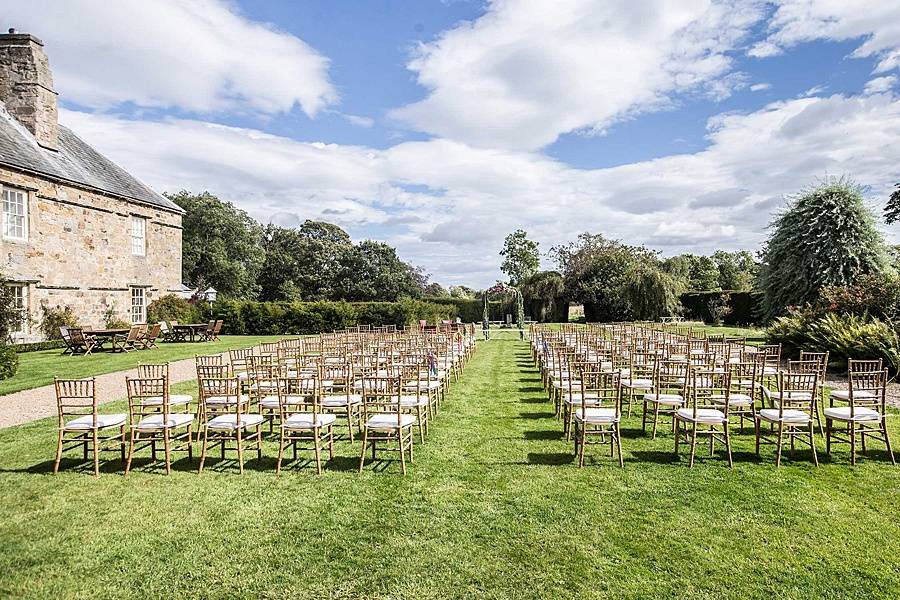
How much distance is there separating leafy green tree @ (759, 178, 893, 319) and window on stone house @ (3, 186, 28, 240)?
27.6 m

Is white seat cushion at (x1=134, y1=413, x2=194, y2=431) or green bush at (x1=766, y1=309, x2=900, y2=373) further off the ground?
green bush at (x1=766, y1=309, x2=900, y2=373)

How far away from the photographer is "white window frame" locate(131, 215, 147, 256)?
26.2 m

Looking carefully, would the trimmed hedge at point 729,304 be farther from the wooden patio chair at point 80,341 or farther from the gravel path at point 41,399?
the wooden patio chair at point 80,341

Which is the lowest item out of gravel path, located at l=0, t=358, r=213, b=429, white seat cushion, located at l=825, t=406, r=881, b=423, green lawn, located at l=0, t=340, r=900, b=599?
green lawn, located at l=0, t=340, r=900, b=599

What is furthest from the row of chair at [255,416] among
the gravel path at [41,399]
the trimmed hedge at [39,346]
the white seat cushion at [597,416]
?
the trimmed hedge at [39,346]

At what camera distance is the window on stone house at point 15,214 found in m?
19.4

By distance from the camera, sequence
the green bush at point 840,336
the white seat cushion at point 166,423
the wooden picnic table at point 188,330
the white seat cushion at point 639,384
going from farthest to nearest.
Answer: the wooden picnic table at point 188,330 → the green bush at point 840,336 → the white seat cushion at point 639,384 → the white seat cushion at point 166,423

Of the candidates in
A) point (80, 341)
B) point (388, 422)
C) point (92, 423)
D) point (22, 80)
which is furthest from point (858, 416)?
point (22, 80)

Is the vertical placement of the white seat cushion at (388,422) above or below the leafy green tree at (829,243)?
below

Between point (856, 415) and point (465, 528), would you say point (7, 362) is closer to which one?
Result: point (465, 528)

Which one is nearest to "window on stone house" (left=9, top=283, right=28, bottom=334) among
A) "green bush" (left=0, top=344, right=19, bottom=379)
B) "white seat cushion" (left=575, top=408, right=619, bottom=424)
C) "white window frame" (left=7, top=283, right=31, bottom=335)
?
"white window frame" (left=7, top=283, right=31, bottom=335)

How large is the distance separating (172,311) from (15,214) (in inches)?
339

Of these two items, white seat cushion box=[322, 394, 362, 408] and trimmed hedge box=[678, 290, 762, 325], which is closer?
white seat cushion box=[322, 394, 362, 408]

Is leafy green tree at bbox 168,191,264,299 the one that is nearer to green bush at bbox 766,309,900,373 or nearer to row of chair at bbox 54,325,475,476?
row of chair at bbox 54,325,475,476
